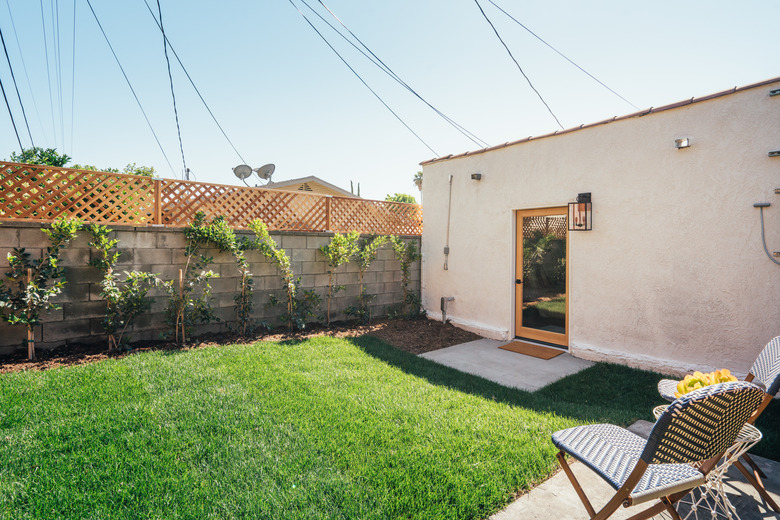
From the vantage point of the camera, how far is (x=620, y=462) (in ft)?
5.57

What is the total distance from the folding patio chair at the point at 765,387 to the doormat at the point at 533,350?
8.18ft

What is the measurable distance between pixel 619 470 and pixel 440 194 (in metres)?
6.02

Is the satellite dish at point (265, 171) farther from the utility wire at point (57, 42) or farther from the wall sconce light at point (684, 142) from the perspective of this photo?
the wall sconce light at point (684, 142)

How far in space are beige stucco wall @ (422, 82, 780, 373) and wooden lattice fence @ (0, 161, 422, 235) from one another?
2800mm

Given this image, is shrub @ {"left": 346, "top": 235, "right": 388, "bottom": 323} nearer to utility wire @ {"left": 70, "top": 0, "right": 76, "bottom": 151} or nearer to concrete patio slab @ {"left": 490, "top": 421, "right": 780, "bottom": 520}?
concrete patio slab @ {"left": 490, "top": 421, "right": 780, "bottom": 520}

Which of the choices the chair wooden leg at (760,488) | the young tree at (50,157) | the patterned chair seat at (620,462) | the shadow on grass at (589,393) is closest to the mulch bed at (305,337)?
the shadow on grass at (589,393)

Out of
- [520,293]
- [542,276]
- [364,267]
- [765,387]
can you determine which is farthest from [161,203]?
[765,387]

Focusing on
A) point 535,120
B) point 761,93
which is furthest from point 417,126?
point 761,93

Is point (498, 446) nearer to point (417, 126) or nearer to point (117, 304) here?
point (117, 304)

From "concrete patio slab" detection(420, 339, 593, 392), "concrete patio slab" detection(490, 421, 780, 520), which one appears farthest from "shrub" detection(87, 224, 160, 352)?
"concrete patio slab" detection(490, 421, 780, 520)

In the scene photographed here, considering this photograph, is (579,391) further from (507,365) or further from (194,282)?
(194,282)

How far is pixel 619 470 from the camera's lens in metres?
1.62

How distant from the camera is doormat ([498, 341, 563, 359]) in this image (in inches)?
209

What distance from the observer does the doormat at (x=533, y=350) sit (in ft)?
17.4
